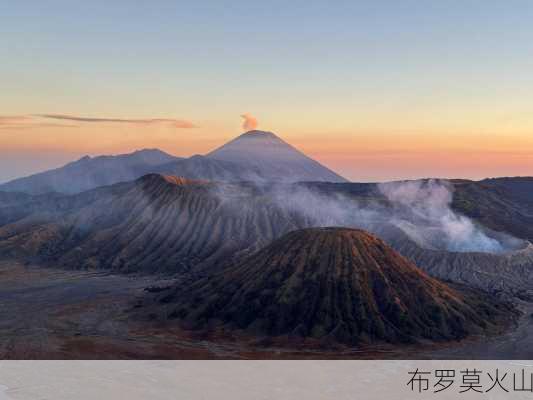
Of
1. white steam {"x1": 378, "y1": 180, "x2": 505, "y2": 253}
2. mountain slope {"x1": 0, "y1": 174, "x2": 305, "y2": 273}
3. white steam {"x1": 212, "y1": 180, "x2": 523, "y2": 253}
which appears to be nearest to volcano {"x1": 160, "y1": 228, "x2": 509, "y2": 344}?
mountain slope {"x1": 0, "y1": 174, "x2": 305, "y2": 273}

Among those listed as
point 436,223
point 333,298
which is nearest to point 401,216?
point 436,223

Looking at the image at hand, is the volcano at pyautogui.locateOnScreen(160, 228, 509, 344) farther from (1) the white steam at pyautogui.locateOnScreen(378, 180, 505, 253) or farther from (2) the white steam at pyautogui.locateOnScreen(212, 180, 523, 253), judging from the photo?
(2) the white steam at pyautogui.locateOnScreen(212, 180, 523, 253)

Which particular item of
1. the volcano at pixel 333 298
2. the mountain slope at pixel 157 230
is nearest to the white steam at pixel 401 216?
the mountain slope at pixel 157 230

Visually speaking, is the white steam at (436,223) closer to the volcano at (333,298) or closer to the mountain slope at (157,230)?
the mountain slope at (157,230)

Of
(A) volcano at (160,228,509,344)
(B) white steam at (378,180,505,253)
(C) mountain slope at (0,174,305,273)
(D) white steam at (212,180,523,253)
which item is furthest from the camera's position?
(D) white steam at (212,180,523,253)

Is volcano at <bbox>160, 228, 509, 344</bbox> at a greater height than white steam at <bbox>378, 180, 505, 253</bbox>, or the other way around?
white steam at <bbox>378, 180, 505, 253</bbox>

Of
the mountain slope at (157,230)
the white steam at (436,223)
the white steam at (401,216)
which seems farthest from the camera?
the white steam at (401,216)

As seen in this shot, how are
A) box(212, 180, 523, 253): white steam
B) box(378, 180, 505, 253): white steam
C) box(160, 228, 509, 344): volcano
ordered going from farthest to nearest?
box(212, 180, 523, 253): white steam → box(378, 180, 505, 253): white steam → box(160, 228, 509, 344): volcano
